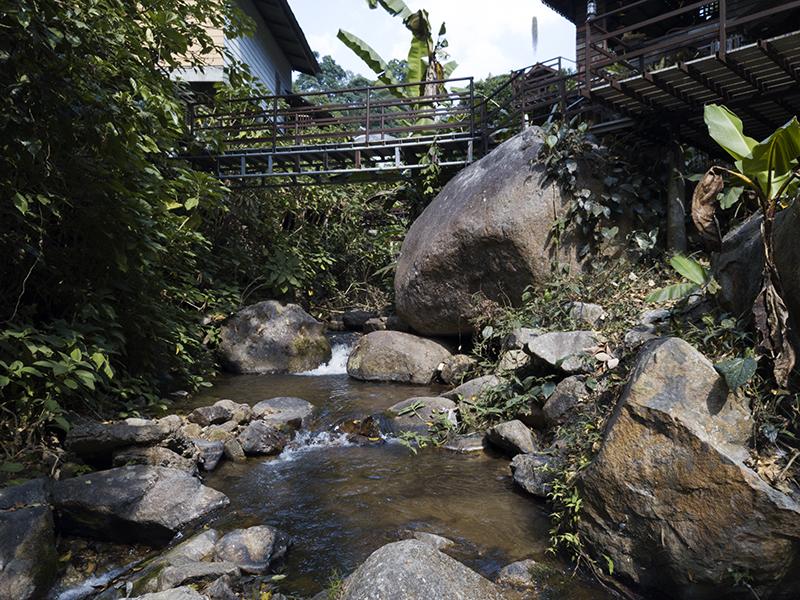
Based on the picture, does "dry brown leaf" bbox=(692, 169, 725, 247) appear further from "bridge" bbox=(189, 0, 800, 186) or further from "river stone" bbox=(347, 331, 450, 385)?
"river stone" bbox=(347, 331, 450, 385)

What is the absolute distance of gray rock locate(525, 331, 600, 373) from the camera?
20.7 ft

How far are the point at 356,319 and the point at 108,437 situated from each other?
9055mm

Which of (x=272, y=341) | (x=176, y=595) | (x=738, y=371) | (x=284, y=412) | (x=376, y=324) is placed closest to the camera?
(x=176, y=595)

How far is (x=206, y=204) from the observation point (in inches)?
389

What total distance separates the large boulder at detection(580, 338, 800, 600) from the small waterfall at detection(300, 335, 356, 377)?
7847mm

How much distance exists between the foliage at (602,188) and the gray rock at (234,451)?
570 cm

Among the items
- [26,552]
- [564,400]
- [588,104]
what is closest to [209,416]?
[26,552]

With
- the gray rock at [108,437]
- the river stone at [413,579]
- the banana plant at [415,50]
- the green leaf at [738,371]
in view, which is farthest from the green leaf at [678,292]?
the banana plant at [415,50]

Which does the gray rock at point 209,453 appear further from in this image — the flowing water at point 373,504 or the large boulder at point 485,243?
the large boulder at point 485,243

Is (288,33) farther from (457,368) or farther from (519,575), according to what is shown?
(519,575)

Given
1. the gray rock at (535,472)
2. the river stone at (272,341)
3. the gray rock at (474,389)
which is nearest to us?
the gray rock at (535,472)

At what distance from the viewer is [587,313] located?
25.3 ft

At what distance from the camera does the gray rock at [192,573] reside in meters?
3.80

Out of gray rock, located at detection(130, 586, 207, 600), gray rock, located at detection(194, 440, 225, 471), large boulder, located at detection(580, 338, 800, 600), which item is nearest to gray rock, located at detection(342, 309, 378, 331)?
gray rock, located at detection(194, 440, 225, 471)
